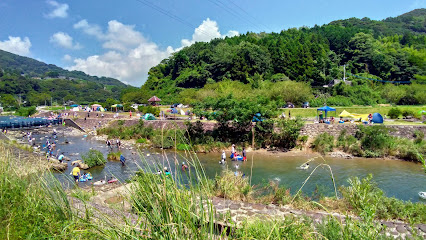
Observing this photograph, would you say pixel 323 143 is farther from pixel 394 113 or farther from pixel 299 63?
pixel 299 63

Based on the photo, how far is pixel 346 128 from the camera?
74.1ft

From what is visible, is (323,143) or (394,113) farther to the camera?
(394,113)

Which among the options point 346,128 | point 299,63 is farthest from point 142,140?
point 299,63

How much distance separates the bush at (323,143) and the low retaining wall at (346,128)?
694mm

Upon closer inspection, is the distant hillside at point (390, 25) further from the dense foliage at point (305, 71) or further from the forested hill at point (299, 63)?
the forested hill at point (299, 63)

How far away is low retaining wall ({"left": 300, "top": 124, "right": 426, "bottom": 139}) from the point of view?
20688 millimetres

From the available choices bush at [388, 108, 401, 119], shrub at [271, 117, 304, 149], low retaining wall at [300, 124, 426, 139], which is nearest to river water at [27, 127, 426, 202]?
shrub at [271, 117, 304, 149]

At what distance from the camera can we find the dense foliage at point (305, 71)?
44.5 m

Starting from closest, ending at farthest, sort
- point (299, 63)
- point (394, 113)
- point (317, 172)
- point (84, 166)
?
point (317, 172) → point (84, 166) → point (394, 113) → point (299, 63)

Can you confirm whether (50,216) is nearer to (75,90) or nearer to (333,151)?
(333,151)

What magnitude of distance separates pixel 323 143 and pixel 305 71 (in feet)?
119

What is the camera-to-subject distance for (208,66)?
67000mm

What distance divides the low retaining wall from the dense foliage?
16.9 m

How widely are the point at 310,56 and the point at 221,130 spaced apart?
1636 inches
